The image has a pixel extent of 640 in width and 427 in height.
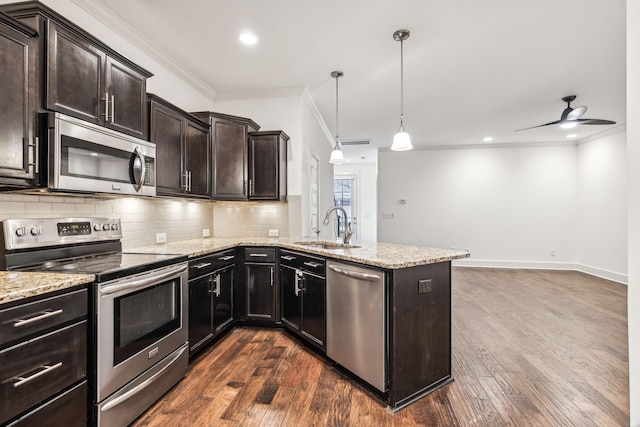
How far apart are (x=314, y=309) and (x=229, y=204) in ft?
6.52

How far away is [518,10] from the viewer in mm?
2318

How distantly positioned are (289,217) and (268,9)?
2188 mm

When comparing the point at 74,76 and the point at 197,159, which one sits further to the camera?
the point at 197,159

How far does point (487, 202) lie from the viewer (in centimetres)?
671

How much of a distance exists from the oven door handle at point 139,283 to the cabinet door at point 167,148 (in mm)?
862

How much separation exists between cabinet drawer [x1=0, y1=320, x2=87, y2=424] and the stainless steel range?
9cm

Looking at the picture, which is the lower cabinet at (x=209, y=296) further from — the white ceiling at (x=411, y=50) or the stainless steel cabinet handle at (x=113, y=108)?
the white ceiling at (x=411, y=50)

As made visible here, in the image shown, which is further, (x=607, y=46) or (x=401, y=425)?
(x=607, y=46)

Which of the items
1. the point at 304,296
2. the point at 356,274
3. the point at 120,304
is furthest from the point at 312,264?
the point at 120,304

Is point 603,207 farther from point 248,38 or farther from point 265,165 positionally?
point 248,38

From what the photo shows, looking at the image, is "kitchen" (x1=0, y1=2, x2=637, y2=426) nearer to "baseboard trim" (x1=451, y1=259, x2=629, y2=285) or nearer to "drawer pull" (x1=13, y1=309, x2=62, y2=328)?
"baseboard trim" (x1=451, y1=259, x2=629, y2=285)

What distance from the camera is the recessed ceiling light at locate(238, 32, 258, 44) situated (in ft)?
8.76

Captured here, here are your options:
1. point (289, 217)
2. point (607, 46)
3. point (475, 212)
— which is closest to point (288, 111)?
point (289, 217)

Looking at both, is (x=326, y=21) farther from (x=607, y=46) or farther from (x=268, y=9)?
(x=607, y=46)
